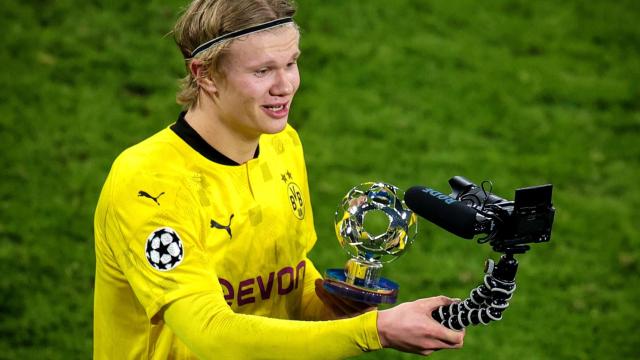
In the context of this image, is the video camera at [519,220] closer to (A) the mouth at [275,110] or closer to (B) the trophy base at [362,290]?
(B) the trophy base at [362,290]

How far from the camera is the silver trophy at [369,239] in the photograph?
295 cm

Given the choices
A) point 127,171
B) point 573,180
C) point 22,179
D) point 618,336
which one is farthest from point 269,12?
point 573,180

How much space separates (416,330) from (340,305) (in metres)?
0.72

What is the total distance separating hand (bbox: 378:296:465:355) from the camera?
2.53 metres

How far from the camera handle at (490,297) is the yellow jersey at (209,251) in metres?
0.24

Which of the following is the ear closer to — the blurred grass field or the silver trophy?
A: the silver trophy

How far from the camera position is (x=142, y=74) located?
26.1ft

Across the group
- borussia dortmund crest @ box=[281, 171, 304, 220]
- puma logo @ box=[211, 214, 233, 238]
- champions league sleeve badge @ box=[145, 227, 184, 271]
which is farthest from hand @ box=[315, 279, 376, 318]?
champions league sleeve badge @ box=[145, 227, 184, 271]

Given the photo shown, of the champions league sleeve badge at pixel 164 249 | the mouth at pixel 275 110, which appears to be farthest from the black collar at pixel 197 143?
the champions league sleeve badge at pixel 164 249

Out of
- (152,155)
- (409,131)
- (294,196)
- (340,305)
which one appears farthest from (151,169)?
(409,131)

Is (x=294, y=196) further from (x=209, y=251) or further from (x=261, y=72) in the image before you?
(x=261, y=72)

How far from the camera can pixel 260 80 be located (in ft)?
9.75

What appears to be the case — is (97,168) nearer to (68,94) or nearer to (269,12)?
(68,94)

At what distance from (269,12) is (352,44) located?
559cm
